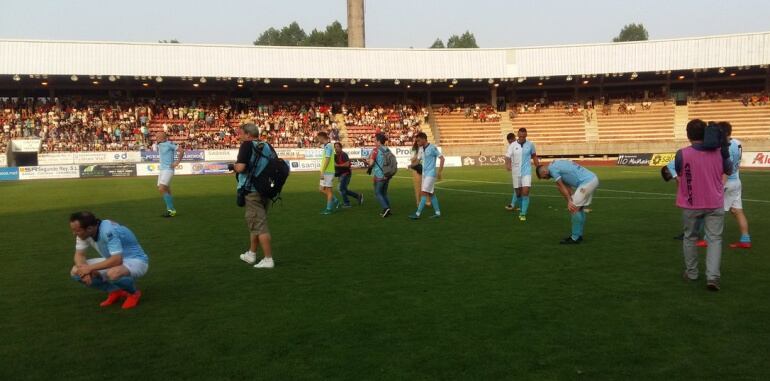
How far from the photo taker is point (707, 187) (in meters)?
6.06

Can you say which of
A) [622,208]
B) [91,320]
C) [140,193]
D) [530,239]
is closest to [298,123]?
[140,193]

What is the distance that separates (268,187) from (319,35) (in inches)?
4446

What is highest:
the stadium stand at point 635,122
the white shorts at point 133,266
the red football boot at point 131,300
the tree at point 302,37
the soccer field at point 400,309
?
the tree at point 302,37

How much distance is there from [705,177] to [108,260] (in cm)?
605

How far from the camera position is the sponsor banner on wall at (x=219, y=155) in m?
36.1

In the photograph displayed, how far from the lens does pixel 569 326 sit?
5102mm

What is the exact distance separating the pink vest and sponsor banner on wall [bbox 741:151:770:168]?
89.8ft

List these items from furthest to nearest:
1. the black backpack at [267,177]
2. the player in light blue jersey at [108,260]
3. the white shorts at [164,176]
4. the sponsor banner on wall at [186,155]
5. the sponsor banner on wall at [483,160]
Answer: the sponsor banner on wall at [483,160], the sponsor banner on wall at [186,155], the white shorts at [164,176], the black backpack at [267,177], the player in light blue jersey at [108,260]

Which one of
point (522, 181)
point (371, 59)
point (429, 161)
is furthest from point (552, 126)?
point (429, 161)

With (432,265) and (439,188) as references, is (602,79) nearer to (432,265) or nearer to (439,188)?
(439,188)

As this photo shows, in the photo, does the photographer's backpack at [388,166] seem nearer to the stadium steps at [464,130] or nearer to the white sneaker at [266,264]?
the white sneaker at [266,264]

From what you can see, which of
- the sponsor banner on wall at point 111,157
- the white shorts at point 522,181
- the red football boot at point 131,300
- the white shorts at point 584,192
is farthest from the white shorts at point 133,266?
the sponsor banner on wall at point 111,157

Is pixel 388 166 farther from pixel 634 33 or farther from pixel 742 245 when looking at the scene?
pixel 634 33

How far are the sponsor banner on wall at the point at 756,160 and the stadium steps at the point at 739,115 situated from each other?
423 inches
